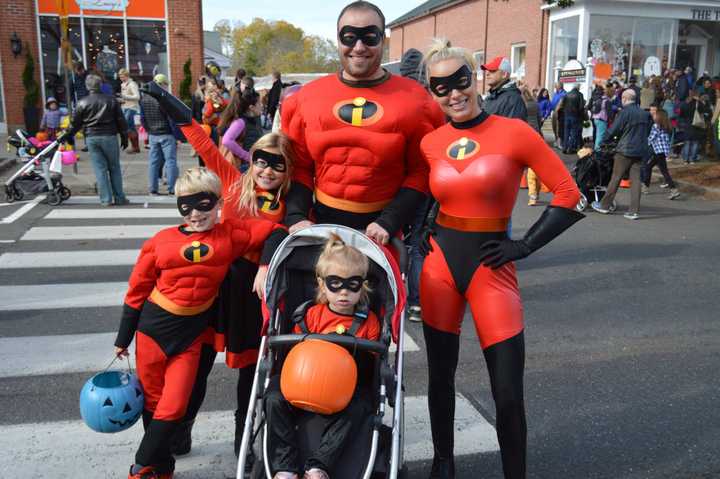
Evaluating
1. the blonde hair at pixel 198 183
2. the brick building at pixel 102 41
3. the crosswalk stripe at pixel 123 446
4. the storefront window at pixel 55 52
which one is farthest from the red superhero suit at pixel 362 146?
the storefront window at pixel 55 52

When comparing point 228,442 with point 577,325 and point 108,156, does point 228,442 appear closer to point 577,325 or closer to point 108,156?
point 577,325

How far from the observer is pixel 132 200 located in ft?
38.1

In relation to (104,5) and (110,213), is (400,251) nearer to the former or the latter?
(110,213)

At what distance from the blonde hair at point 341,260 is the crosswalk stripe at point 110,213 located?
7633 millimetres

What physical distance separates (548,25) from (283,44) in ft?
245

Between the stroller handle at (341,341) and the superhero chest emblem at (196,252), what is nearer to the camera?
the stroller handle at (341,341)

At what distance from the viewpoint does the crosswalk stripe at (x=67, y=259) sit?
24.8ft

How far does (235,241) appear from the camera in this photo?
3410 millimetres

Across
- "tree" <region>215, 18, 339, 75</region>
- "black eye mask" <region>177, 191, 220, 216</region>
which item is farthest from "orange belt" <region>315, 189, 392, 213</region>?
"tree" <region>215, 18, 339, 75</region>

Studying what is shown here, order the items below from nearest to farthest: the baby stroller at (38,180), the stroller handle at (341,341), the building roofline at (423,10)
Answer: the stroller handle at (341,341) → the baby stroller at (38,180) → the building roofline at (423,10)

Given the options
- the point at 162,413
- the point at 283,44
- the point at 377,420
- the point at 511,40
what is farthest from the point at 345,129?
the point at 283,44

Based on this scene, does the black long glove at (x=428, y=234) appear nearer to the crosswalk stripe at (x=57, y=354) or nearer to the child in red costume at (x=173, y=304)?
the child in red costume at (x=173, y=304)

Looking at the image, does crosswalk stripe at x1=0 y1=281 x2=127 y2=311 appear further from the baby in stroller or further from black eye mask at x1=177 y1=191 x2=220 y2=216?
the baby in stroller

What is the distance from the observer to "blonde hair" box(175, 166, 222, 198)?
327cm
